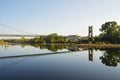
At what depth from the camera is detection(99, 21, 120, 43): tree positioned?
215ft

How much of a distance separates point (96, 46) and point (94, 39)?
1180 cm

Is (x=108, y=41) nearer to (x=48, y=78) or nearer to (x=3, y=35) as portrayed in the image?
(x=3, y=35)

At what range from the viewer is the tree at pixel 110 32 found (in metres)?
65.6

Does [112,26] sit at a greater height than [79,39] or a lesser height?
greater

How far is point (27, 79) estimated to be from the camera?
46.5ft

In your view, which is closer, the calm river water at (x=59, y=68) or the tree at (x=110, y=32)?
the calm river water at (x=59, y=68)

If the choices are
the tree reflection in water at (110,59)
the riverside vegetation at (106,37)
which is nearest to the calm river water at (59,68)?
the tree reflection in water at (110,59)

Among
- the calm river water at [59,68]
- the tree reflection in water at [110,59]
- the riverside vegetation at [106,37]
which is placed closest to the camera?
the calm river water at [59,68]

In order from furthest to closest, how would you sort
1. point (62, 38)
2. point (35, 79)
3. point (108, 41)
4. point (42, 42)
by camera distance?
1. point (42, 42)
2. point (62, 38)
3. point (108, 41)
4. point (35, 79)

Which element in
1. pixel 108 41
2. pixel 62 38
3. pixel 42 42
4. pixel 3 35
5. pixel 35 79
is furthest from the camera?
pixel 42 42

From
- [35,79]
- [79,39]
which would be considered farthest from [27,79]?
A: [79,39]

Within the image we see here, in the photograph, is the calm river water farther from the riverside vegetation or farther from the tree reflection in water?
the riverside vegetation

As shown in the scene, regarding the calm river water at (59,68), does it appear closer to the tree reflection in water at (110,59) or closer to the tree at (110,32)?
the tree reflection in water at (110,59)

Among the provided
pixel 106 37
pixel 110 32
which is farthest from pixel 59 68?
pixel 110 32
